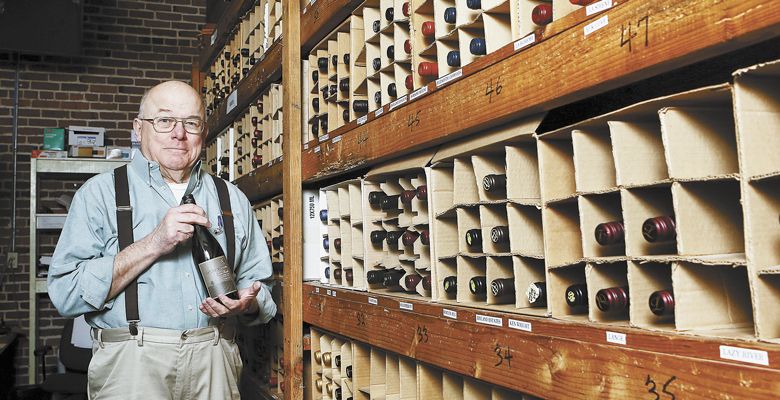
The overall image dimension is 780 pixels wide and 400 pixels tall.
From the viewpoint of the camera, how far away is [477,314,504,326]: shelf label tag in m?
2.02

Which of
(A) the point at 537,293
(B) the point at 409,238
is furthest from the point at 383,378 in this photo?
(A) the point at 537,293

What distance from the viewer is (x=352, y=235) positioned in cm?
323

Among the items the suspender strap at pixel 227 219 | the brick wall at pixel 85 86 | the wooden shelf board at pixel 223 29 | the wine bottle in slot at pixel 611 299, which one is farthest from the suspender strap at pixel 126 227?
the brick wall at pixel 85 86

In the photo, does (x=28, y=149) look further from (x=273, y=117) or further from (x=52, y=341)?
(x=273, y=117)

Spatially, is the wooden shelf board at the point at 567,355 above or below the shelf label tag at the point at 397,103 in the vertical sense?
below

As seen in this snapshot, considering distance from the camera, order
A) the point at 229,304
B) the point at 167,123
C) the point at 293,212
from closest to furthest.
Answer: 1. the point at 229,304
2. the point at 167,123
3. the point at 293,212

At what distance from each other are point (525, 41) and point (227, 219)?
5.20 ft

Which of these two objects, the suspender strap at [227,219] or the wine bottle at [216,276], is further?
the suspender strap at [227,219]

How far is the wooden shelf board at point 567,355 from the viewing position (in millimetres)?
1323

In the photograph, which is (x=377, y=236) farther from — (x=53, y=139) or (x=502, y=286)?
(x=53, y=139)

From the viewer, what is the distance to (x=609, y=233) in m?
1.65

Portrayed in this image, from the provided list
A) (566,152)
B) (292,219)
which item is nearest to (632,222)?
(566,152)

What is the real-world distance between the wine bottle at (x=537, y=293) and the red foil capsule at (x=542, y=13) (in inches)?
28.5

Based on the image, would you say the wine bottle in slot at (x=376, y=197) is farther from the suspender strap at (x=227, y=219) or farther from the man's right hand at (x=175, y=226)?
the man's right hand at (x=175, y=226)
